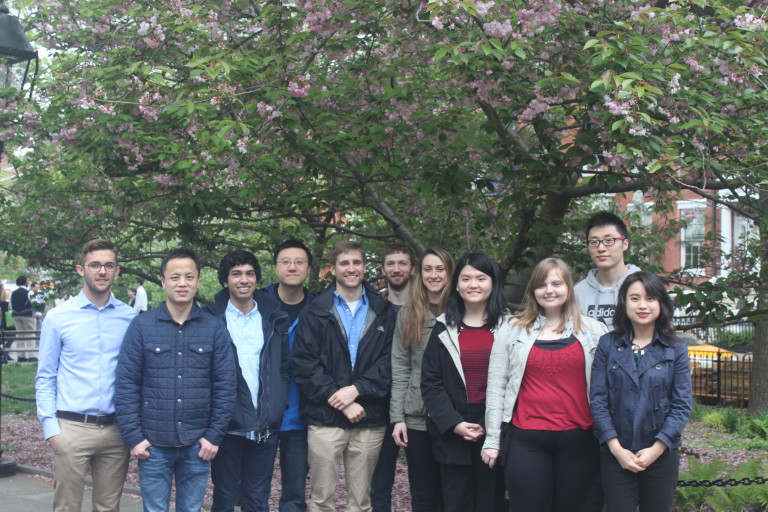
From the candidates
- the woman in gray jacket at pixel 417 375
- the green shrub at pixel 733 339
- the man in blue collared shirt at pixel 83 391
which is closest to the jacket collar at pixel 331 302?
the woman in gray jacket at pixel 417 375

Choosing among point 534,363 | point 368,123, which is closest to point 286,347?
point 534,363

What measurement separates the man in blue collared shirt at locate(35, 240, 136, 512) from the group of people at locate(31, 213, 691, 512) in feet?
0.03

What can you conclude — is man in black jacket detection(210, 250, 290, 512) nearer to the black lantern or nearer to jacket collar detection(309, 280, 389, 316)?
jacket collar detection(309, 280, 389, 316)

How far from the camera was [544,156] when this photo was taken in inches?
229

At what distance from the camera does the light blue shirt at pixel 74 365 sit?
4.30 meters

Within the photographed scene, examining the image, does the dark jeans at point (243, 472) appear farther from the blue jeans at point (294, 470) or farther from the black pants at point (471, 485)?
the black pants at point (471, 485)

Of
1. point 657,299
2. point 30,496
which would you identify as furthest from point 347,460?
point 30,496

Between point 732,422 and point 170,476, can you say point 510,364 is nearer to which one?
point 170,476

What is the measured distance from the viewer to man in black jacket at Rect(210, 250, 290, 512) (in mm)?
4484

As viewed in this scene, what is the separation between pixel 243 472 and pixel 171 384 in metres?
0.80

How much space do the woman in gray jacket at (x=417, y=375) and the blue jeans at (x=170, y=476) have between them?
1.16 m

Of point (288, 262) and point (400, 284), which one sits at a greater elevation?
point (288, 262)

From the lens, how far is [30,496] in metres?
6.53

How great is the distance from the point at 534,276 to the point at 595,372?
62 centimetres
